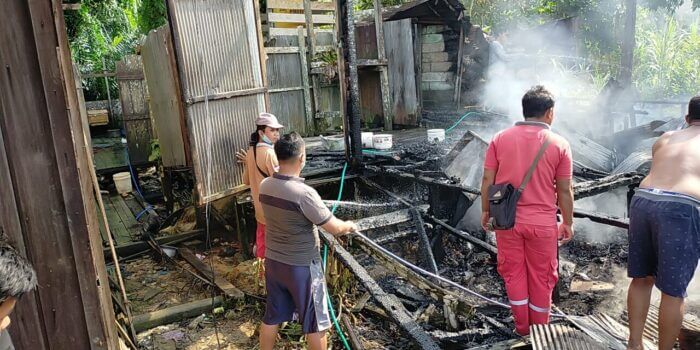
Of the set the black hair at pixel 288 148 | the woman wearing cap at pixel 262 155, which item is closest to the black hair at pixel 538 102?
the black hair at pixel 288 148

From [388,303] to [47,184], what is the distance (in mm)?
2818

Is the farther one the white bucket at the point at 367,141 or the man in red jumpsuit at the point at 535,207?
the white bucket at the point at 367,141

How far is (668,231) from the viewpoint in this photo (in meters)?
3.27

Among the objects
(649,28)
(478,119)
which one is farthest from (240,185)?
(649,28)

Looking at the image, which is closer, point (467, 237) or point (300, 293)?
point (300, 293)

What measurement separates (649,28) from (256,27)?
23.7 meters

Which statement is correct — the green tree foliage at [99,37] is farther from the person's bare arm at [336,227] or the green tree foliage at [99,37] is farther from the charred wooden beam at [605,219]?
the charred wooden beam at [605,219]

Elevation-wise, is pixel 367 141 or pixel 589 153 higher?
pixel 367 141

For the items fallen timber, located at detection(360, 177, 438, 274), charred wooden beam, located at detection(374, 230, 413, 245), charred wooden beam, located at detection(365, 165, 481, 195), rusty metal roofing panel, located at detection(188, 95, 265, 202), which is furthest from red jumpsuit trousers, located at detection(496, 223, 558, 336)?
rusty metal roofing panel, located at detection(188, 95, 265, 202)

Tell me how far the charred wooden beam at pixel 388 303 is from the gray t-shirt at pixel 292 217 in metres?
0.80

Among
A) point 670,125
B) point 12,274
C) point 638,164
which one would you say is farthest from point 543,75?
point 12,274

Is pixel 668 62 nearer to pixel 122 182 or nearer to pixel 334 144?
pixel 334 144

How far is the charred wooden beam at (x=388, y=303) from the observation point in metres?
3.53

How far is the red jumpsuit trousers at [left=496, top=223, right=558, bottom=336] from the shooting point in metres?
3.74
